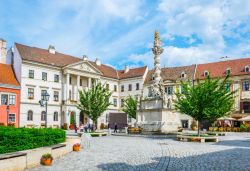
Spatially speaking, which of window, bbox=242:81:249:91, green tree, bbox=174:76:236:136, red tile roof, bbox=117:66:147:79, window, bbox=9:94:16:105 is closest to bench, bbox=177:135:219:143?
green tree, bbox=174:76:236:136

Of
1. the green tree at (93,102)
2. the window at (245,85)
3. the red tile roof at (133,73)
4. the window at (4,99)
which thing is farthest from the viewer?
the red tile roof at (133,73)

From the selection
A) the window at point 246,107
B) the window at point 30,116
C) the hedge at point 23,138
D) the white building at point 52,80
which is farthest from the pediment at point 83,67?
the hedge at point 23,138

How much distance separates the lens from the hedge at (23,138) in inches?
479

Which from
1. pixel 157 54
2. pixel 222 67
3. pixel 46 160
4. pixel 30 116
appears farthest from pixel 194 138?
pixel 222 67

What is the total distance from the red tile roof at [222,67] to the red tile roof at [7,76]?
1213 inches

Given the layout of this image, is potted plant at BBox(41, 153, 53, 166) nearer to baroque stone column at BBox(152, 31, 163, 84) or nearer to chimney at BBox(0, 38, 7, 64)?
baroque stone column at BBox(152, 31, 163, 84)

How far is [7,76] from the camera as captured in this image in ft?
155

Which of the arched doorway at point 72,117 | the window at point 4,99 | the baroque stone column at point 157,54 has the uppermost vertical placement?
A: the baroque stone column at point 157,54

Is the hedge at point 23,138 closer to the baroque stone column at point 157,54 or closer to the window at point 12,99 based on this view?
the baroque stone column at point 157,54

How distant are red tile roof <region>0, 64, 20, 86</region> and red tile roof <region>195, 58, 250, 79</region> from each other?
30811 mm

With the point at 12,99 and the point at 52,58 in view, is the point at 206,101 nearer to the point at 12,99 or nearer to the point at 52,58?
the point at 12,99

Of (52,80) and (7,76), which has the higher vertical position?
(7,76)

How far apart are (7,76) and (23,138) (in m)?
36.9

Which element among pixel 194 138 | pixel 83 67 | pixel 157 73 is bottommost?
pixel 194 138
